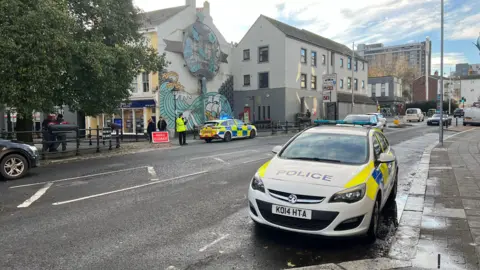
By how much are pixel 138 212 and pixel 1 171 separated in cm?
546

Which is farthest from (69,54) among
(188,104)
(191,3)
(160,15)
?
(191,3)

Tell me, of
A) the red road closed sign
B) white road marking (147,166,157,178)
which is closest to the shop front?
the red road closed sign

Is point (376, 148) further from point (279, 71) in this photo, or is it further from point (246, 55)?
point (246, 55)

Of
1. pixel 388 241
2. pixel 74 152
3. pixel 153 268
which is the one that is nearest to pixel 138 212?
pixel 153 268

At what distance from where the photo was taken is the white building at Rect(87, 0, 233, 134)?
93.8 ft

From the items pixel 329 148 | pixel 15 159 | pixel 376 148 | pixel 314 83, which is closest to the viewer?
pixel 329 148

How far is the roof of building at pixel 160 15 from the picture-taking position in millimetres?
28470

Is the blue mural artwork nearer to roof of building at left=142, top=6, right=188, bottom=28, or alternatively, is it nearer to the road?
roof of building at left=142, top=6, right=188, bottom=28

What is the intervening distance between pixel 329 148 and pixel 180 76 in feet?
84.7

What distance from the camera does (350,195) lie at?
4.41 meters

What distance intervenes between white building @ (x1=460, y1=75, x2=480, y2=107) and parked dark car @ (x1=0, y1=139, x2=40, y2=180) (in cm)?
10219

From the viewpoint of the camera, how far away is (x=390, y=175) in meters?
6.26

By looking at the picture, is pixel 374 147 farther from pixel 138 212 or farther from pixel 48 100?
pixel 48 100

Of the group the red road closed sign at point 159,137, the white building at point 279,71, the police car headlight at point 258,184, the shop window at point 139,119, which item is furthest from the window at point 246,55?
the police car headlight at point 258,184
